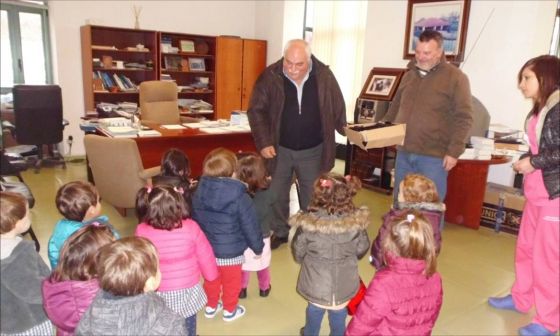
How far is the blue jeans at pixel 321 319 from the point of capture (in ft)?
6.84

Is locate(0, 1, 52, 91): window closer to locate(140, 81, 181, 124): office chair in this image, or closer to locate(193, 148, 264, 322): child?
locate(140, 81, 181, 124): office chair

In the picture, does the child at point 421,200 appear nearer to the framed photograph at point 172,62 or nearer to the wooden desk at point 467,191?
the wooden desk at point 467,191

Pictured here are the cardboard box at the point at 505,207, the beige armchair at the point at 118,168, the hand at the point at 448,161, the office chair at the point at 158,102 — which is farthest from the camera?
the office chair at the point at 158,102

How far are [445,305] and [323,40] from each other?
5.05 metres

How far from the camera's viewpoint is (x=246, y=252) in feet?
8.59

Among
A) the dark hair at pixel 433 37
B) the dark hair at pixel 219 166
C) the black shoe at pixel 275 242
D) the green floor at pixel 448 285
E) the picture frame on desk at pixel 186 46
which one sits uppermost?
the picture frame on desk at pixel 186 46

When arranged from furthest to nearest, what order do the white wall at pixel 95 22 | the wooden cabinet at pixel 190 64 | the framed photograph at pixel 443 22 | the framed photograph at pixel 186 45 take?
the framed photograph at pixel 186 45, the wooden cabinet at pixel 190 64, the white wall at pixel 95 22, the framed photograph at pixel 443 22

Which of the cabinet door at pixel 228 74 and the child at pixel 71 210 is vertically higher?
the cabinet door at pixel 228 74

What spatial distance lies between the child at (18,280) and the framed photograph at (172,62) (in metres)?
5.59

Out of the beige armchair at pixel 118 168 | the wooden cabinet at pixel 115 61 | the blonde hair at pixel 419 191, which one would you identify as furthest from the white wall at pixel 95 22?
the blonde hair at pixel 419 191

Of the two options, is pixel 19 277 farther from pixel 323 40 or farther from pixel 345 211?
pixel 323 40

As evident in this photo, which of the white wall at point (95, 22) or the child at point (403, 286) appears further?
the white wall at point (95, 22)

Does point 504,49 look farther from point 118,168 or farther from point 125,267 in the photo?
point 125,267

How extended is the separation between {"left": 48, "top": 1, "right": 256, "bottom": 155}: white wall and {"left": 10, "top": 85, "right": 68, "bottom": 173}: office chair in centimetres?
84
